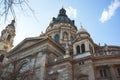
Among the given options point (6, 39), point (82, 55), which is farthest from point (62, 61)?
point (6, 39)

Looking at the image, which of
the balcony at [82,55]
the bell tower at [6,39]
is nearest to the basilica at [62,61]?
the balcony at [82,55]

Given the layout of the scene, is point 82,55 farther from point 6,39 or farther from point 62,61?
point 6,39

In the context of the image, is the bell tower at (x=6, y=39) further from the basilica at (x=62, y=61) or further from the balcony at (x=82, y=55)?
the balcony at (x=82, y=55)

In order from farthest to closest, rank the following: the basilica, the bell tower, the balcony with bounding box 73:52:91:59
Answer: the bell tower, the balcony with bounding box 73:52:91:59, the basilica

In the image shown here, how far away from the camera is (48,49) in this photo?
21.9m

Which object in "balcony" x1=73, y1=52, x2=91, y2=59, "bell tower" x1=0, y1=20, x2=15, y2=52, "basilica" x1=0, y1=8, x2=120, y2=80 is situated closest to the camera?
"basilica" x1=0, y1=8, x2=120, y2=80

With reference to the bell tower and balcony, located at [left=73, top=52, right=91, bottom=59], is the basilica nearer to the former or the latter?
balcony, located at [left=73, top=52, right=91, bottom=59]

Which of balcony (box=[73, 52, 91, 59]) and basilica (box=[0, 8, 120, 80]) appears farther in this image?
balcony (box=[73, 52, 91, 59])

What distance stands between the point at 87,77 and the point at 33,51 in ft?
30.0

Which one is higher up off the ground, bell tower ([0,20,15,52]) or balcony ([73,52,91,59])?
bell tower ([0,20,15,52])

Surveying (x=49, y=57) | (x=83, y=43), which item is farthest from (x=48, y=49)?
(x=83, y=43)

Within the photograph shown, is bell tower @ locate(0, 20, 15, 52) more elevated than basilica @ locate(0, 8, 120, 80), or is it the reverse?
bell tower @ locate(0, 20, 15, 52)

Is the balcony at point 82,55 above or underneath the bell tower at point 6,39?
underneath

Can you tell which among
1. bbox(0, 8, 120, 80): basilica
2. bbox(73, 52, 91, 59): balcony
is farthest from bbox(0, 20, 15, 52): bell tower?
bbox(73, 52, 91, 59): balcony
